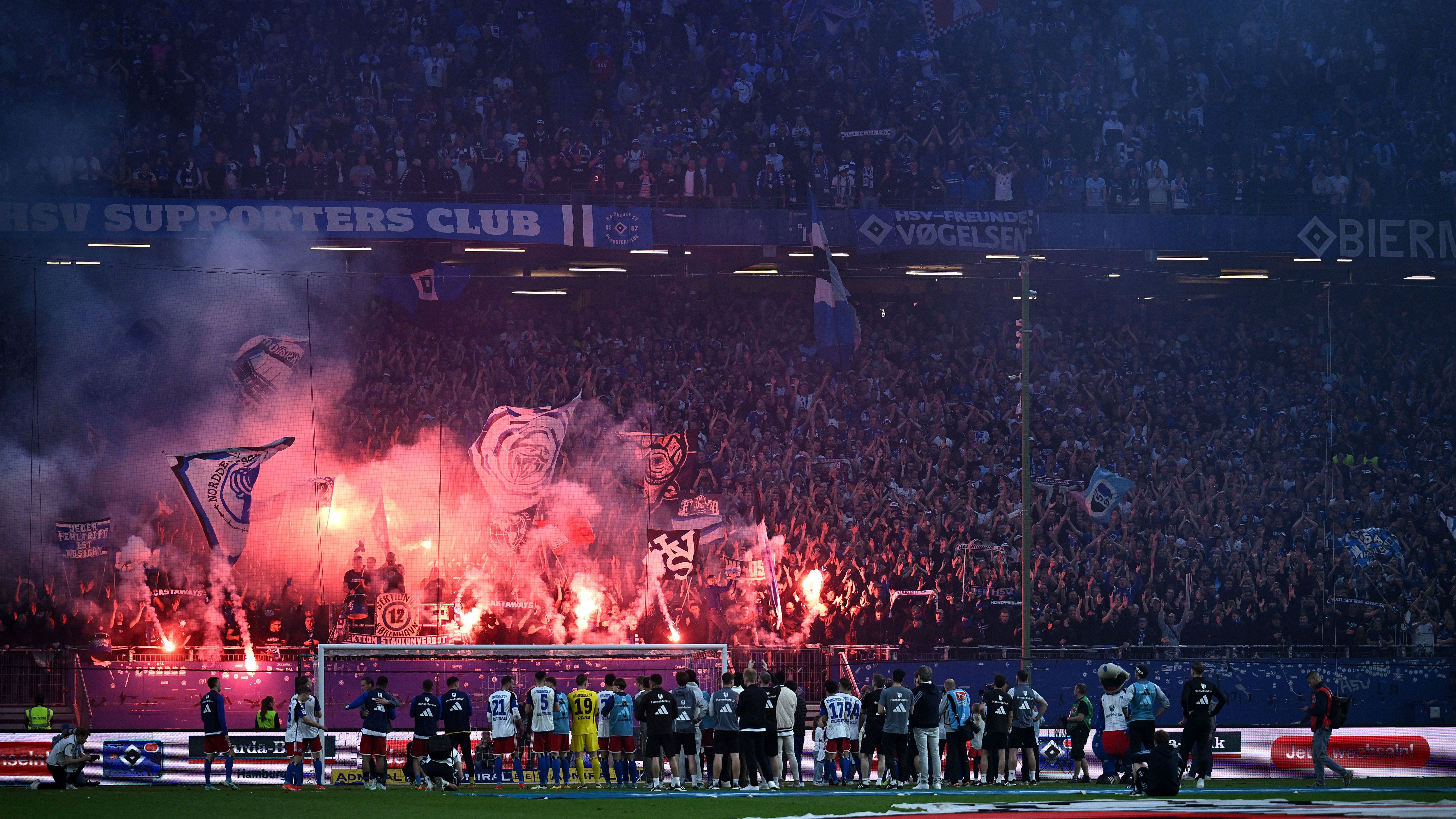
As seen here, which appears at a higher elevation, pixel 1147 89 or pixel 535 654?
pixel 1147 89

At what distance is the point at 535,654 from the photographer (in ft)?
75.7

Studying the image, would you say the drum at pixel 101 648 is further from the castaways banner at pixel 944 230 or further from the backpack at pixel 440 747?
the castaways banner at pixel 944 230

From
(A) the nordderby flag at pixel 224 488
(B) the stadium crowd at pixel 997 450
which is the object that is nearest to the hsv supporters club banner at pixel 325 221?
(B) the stadium crowd at pixel 997 450

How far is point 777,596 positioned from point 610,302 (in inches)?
341

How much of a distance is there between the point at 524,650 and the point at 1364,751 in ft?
39.9

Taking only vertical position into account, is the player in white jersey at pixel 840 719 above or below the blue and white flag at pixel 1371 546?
below

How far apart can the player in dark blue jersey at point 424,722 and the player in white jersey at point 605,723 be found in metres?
1.99

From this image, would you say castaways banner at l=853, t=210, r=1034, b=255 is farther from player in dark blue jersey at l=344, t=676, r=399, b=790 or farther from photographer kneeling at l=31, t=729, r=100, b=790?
photographer kneeling at l=31, t=729, r=100, b=790

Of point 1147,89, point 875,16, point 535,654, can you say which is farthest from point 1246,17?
point 535,654

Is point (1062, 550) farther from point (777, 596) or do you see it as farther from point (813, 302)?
point (813, 302)

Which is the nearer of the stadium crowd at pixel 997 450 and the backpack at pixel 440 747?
the backpack at pixel 440 747

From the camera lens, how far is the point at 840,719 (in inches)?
698

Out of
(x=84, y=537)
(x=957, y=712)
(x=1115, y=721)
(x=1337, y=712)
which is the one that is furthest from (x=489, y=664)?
(x=1337, y=712)

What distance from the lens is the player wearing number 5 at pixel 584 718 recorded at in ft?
60.2
